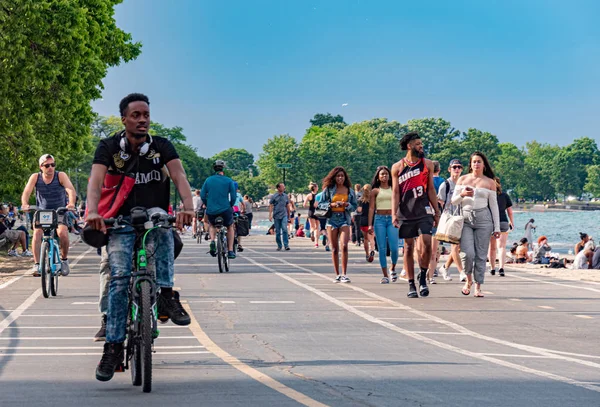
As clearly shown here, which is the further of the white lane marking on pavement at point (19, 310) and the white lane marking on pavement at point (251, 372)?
the white lane marking on pavement at point (19, 310)

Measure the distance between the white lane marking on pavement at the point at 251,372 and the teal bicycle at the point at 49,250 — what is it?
4451 millimetres

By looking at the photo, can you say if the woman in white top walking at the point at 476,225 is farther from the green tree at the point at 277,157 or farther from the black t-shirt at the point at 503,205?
the green tree at the point at 277,157

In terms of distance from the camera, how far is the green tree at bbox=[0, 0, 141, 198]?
3020 centimetres

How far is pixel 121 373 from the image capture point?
8102mm

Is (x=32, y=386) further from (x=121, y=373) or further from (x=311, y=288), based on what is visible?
(x=311, y=288)

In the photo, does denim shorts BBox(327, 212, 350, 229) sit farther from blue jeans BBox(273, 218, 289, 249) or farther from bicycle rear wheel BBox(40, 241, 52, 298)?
blue jeans BBox(273, 218, 289, 249)

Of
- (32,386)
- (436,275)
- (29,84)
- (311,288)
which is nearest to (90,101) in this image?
(29,84)

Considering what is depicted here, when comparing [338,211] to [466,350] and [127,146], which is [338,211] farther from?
[127,146]

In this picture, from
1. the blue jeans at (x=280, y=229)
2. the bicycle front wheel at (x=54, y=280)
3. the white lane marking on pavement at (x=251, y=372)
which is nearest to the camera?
the white lane marking on pavement at (x=251, y=372)

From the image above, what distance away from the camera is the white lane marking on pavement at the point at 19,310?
11733 millimetres

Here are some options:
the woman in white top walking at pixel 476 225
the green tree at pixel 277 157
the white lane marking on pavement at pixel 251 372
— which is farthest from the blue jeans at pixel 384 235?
the green tree at pixel 277 157

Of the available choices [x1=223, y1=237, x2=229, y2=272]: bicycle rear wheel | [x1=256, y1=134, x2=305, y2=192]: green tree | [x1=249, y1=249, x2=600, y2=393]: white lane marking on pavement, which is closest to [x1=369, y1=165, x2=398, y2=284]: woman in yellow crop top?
[x1=249, y1=249, x2=600, y2=393]: white lane marking on pavement

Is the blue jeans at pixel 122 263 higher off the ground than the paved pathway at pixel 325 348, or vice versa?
the blue jeans at pixel 122 263

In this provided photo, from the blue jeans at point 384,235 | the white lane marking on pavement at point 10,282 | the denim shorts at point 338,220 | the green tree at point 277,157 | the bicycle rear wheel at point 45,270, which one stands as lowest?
the white lane marking on pavement at point 10,282
